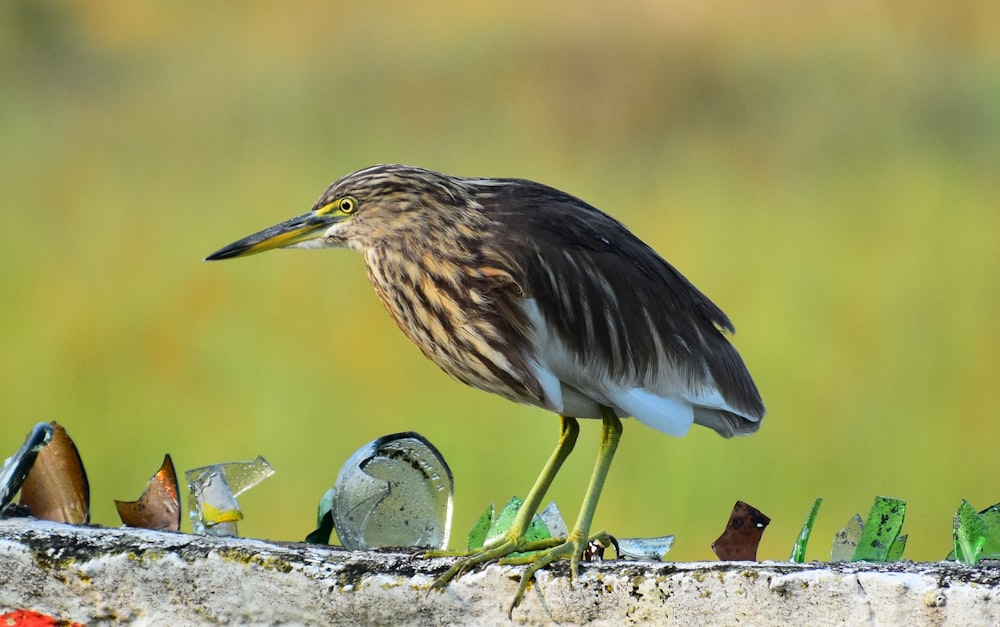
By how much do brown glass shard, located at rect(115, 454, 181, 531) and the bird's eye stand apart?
0.26 metres

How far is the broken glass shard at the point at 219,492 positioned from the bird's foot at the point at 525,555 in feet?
0.72

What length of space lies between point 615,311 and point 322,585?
304 millimetres

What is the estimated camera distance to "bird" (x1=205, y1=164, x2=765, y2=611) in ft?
3.10

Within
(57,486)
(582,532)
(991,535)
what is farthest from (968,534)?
(57,486)

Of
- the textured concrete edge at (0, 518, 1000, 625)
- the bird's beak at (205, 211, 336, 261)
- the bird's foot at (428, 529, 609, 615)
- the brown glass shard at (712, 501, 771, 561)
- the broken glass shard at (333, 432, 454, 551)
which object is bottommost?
the textured concrete edge at (0, 518, 1000, 625)

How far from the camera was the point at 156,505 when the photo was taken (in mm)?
1064

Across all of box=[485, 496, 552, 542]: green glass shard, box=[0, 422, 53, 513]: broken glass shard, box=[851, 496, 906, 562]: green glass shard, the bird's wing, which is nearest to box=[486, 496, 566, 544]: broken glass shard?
box=[485, 496, 552, 542]: green glass shard

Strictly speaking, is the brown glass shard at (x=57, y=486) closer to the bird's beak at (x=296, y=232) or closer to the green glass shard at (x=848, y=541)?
the bird's beak at (x=296, y=232)

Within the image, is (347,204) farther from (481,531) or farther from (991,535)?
(991,535)

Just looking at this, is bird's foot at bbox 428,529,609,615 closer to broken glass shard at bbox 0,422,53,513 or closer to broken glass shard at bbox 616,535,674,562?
broken glass shard at bbox 616,535,674,562

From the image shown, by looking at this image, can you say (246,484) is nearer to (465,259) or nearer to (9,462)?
(9,462)

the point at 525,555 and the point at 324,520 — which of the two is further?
the point at 324,520

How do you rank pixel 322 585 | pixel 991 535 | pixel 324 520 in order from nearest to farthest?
1. pixel 322 585
2. pixel 991 535
3. pixel 324 520

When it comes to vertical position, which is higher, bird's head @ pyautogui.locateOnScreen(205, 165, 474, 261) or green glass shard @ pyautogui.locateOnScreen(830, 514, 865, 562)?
bird's head @ pyautogui.locateOnScreen(205, 165, 474, 261)
